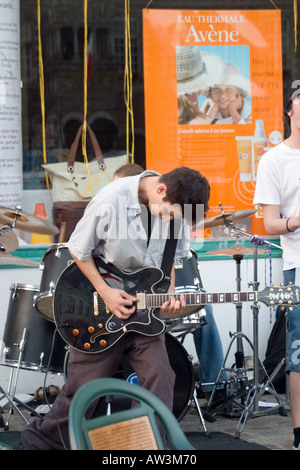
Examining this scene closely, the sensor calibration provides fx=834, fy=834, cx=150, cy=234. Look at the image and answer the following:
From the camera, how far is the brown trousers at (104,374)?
4.33m

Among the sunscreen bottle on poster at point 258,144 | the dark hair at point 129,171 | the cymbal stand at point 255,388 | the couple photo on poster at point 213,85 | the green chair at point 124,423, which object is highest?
the couple photo on poster at point 213,85

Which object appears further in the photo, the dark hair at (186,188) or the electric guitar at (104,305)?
the electric guitar at (104,305)

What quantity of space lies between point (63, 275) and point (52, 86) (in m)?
2.87

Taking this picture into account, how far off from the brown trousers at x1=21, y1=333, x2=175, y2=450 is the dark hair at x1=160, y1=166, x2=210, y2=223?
0.76m

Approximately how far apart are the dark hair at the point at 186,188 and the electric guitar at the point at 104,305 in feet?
1.49

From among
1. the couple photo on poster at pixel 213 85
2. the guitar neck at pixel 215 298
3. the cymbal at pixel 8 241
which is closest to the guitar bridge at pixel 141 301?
the guitar neck at pixel 215 298

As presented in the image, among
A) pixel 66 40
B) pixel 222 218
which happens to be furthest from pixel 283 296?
pixel 66 40

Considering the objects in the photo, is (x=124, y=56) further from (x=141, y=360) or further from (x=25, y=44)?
(x=141, y=360)

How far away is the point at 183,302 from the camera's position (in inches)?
176

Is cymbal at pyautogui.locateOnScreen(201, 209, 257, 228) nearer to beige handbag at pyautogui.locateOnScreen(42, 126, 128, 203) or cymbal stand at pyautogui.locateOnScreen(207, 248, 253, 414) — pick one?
cymbal stand at pyautogui.locateOnScreen(207, 248, 253, 414)

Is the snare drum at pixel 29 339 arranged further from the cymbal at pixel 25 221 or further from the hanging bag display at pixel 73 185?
the hanging bag display at pixel 73 185

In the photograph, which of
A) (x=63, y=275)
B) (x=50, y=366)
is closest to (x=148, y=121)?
(x=50, y=366)

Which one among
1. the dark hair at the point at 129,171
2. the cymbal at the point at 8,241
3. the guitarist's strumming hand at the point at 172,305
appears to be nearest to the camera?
the guitarist's strumming hand at the point at 172,305

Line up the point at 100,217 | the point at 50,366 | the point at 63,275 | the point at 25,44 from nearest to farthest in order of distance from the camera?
1. the point at 100,217
2. the point at 63,275
3. the point at 50,366
4. the point at 25,44
